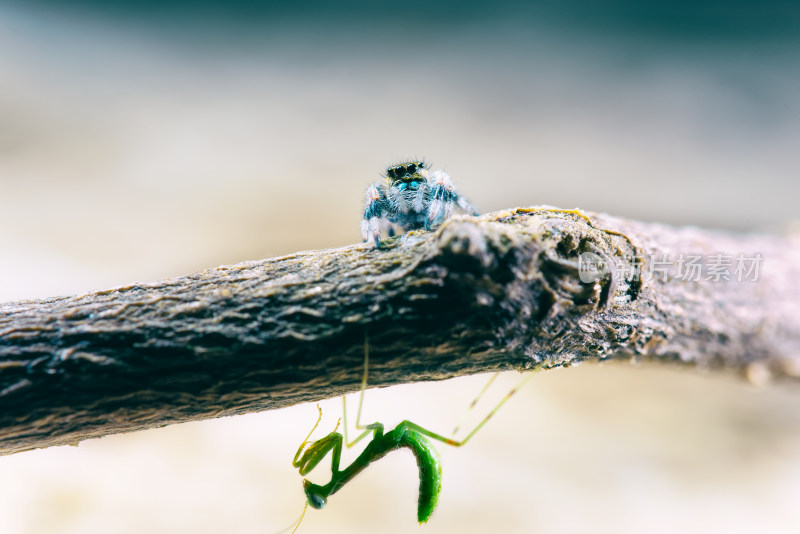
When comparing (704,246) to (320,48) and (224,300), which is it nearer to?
(224,300)

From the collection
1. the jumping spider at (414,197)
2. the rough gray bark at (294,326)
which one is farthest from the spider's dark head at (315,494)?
the jumping spider at (414,197)

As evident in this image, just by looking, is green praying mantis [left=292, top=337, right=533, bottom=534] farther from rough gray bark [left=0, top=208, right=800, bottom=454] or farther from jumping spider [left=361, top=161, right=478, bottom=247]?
jumping spider [left=361, top=161, right=478, bottom=247]

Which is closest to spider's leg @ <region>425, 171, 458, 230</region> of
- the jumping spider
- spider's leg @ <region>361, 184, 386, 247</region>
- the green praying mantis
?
the jumping spider

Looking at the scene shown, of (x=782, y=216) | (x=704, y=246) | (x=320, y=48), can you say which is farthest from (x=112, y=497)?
(x=782, y=216)

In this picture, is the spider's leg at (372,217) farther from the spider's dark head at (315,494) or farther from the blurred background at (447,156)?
the blurred background at (447,156)

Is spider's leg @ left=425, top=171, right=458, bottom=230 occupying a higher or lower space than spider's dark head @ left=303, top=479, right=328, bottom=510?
higher
